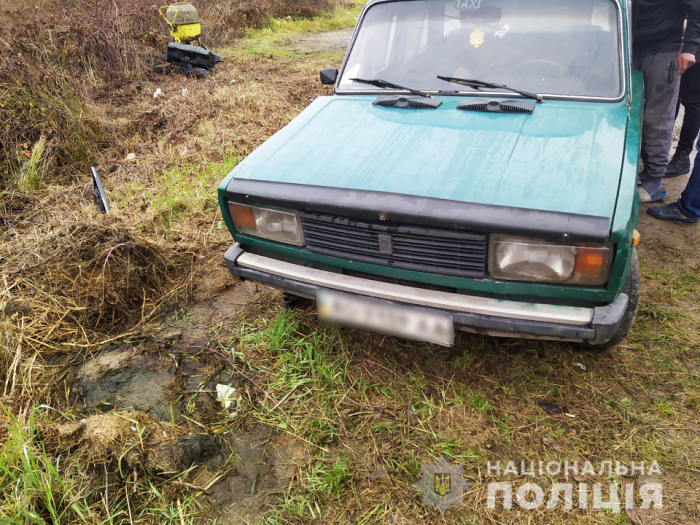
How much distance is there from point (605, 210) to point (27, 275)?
322cm

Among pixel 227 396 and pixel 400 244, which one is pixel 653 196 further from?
pixel 227 396

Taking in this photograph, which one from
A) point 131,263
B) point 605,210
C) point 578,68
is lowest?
point 131,263

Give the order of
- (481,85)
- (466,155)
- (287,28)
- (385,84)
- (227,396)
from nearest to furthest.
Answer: (466,155)
(227,396)
(481,85)
(385,84)
(287,28)

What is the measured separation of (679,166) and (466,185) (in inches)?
146

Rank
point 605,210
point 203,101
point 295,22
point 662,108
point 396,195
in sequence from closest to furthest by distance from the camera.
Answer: point 605,210, point 396,195, point 662,108, point 203,101, point 295,22

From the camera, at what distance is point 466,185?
74.6 inches

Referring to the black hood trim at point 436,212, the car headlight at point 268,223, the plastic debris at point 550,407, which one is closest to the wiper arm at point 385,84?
the black hood trim at point 436,212

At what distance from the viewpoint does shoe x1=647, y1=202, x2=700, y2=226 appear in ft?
11.7

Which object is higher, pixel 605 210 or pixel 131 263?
pixel 605 210

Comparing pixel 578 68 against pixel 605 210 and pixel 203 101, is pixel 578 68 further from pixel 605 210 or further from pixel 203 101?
pixel 203 101

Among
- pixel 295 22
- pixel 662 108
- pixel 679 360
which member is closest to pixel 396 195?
pixel 679 360

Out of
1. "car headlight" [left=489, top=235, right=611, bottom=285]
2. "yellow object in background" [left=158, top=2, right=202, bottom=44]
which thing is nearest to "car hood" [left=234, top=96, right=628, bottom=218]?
"car headlight" [left=489, top=235, right=611, bottom=285]

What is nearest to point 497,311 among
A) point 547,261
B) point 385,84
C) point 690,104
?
point 547,261

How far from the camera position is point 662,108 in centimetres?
369
